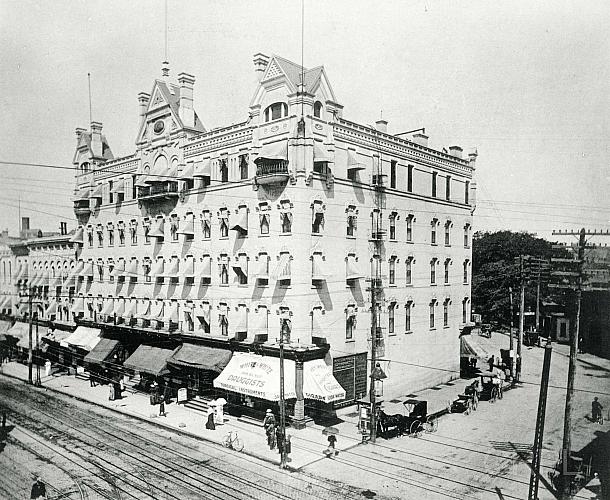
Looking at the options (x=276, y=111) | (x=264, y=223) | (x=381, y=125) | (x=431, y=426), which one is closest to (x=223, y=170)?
(x=264, y=223)

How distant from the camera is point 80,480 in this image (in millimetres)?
21406

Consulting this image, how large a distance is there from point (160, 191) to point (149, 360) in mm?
12916

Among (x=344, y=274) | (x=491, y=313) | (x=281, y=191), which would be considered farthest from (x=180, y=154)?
(x=491, y=313)

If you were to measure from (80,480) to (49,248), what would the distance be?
3680cm

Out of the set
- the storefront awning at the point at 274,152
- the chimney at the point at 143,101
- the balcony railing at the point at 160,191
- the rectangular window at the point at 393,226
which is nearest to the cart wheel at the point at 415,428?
the rectangular window at the point at 393,226

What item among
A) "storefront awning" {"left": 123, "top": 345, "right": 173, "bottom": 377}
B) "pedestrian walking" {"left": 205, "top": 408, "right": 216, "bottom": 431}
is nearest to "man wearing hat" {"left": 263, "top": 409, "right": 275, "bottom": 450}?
"pedestrian walking" {"left": 205, "top": 408, "right": 216, "bottom": 431}

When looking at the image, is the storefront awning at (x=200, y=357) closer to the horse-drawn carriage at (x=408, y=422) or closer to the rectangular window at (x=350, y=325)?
the rectangular window at (x=350, y=325)

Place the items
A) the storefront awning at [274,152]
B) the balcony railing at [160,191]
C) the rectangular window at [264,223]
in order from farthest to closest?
the balcony railing at [160,191]
the rectangular window at [264,223]
the storefront awning at [274,152]

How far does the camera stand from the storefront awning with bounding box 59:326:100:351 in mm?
43628

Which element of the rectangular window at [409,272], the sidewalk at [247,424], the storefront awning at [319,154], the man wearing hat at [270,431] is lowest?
the sidewalk at [247,424]

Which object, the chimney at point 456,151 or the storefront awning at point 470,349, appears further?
the chimney at point 456,151

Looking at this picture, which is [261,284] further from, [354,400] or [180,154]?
[180,154]

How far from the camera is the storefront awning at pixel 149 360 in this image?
35594mm

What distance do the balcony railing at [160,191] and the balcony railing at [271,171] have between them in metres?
9.68
